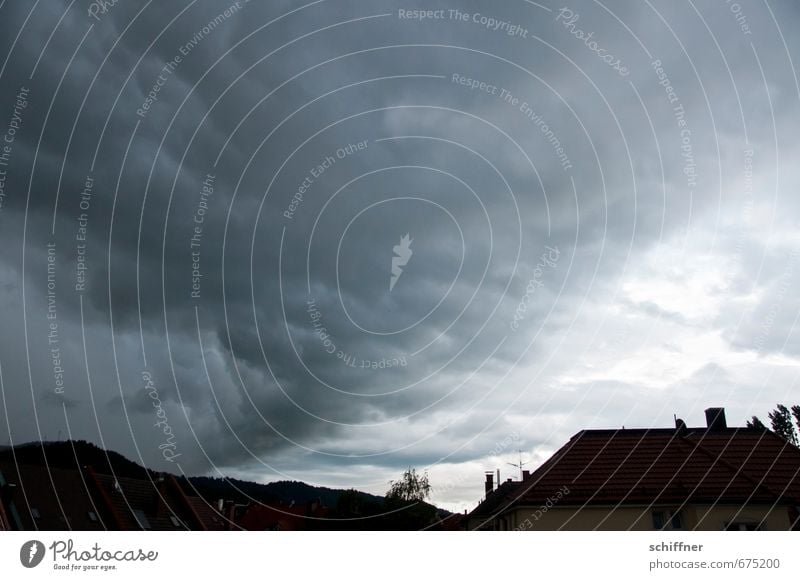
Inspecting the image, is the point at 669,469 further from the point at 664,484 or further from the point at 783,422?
the point at 783,422

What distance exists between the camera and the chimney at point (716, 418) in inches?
1133

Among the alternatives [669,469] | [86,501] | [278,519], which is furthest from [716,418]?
[86,501]

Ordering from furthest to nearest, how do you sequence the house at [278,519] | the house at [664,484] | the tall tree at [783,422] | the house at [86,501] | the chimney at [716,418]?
the tall tree at [783,422] < the chimney at [716,418] < the house at [278,519] < the house at [664,484] < the house at [86,501]

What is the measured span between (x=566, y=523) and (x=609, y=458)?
448 cm

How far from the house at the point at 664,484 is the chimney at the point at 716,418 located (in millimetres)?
1949

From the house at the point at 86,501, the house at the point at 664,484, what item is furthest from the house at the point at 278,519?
the house at the point at 664,484

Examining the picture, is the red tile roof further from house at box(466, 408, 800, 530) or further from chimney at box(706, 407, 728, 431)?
chimney at box(706, 407, 728, 431)

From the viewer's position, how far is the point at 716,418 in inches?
1127

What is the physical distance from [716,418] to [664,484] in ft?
28.5

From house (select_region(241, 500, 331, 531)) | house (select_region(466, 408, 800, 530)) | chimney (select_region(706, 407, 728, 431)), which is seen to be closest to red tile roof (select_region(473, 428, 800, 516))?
house (select_region(466, 408, 800, 530))

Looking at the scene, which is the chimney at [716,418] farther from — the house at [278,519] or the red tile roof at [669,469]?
the house at [278,519]
